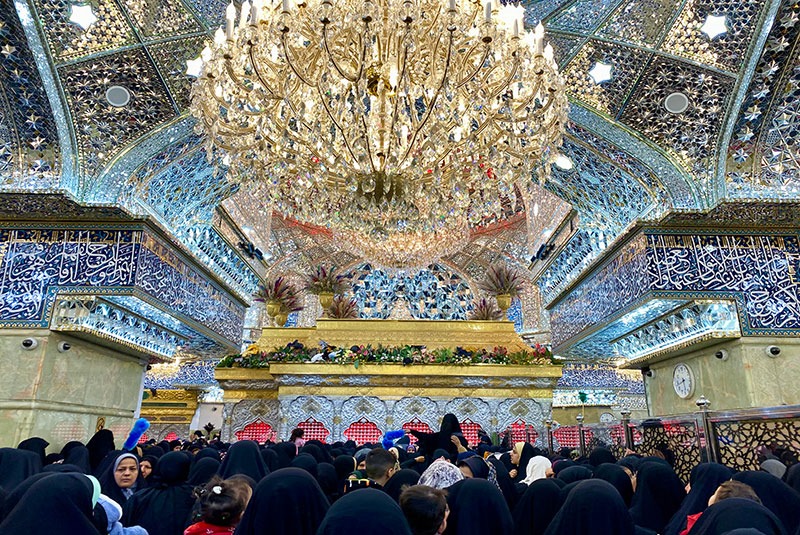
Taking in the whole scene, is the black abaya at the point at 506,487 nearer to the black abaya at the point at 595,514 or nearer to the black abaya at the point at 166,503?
the black abaya at the point at 595,514

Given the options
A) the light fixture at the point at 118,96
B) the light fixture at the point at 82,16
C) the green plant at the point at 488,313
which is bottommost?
the green plant at the point at 488,313

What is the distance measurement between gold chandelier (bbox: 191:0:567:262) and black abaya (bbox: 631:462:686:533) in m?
2.42

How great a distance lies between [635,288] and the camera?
7.03 m

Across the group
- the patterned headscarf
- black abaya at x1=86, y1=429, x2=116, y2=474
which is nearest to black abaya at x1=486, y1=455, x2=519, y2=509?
the patterned headscarf

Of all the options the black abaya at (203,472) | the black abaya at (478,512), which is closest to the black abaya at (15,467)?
the black abaya at (203,472)

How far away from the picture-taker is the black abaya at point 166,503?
8.30 ft

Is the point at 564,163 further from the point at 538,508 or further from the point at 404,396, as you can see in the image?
the point at 538,508

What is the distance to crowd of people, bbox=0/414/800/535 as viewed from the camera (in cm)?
150

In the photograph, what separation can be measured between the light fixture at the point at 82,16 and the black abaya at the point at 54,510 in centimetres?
589

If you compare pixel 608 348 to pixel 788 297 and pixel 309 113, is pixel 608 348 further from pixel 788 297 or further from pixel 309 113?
pixel 309 113


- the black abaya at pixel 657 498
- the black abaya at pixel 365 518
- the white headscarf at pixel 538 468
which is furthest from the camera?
the white headscarf at pixel 538 468

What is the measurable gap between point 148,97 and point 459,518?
21.4 feet

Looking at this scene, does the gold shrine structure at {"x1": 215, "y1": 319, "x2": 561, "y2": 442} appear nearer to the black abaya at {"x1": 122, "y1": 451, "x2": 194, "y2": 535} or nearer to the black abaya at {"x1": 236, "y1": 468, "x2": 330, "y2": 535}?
the black abaya at {"x1": 122, "y1": 451, "x2": 194, "y2": 535}

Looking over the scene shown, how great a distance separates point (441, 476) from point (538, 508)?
1.53ft
